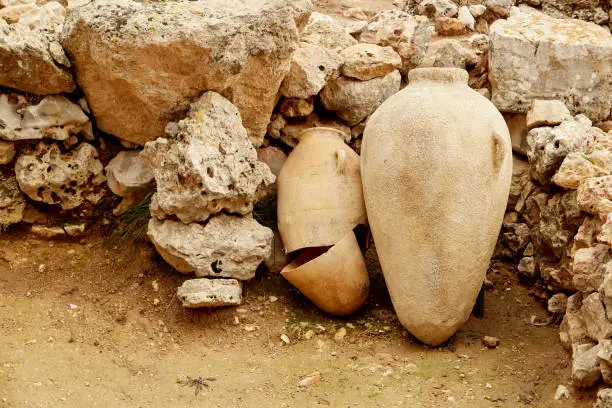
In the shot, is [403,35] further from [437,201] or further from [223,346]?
[223,346]

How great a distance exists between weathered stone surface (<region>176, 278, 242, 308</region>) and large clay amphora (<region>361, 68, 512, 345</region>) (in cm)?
80

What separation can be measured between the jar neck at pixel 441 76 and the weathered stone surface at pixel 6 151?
7.23ft

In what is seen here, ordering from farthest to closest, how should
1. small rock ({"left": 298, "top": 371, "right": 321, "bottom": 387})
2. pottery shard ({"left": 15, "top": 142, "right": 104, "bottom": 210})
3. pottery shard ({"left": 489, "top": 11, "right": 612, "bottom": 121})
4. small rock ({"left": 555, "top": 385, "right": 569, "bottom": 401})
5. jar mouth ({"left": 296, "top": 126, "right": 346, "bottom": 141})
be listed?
1. pottery shard ({"left": 489, "top": 11, "right": 612, "bottom": 121})
2. jar mouth ({"left": 296, "top": 126, "right": 346, "bottom": 141})
3. pottery shard ({"left": 15, "top": 142, "right": 104, "bottom": 210})
4. small rock ({"left": 298, "top": 371, "right": 321, "bottom": 387})
5. small rock ({"left": 555, "top": 385, "right": 569, "bottom": 401})

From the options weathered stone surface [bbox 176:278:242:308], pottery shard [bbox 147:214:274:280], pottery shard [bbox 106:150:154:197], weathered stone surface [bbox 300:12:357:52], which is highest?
weathered stone surface [bbox 300:12:357:52]

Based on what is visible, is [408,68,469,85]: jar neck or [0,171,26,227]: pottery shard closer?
[408,68,469,85]: jar neck

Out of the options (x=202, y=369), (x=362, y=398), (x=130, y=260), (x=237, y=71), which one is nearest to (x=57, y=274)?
(x=130, y=260)

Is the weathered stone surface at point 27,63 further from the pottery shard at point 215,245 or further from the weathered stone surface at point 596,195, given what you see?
the weathered stone surface at point 596,195

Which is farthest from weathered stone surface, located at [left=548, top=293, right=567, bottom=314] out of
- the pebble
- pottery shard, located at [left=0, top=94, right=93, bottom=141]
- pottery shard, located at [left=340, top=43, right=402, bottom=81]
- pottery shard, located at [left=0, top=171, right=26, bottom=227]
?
pottery shard, located at [left=0, top=171, right=26, bottom=227]

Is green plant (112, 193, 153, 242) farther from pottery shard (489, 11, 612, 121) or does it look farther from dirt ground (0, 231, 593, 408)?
pottery shard (489, 11, 612, 121)

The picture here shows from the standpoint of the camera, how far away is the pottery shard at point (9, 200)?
4.51 meters

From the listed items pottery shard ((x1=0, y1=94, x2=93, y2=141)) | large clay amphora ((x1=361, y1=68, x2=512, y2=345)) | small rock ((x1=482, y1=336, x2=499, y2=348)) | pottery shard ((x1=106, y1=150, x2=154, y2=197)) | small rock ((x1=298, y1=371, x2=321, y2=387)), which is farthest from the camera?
pottery shard ((x1=106, y1=150, x2=154, y2=197))

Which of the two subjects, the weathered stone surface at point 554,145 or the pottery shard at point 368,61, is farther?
the pottery shard at point 368,61

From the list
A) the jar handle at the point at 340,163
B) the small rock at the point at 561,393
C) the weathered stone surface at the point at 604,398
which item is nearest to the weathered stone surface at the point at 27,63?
the jar handle at the point at 340,163

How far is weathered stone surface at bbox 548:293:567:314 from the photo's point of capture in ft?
13.9
